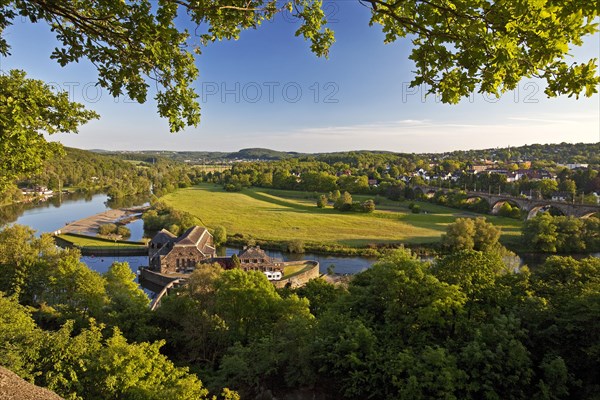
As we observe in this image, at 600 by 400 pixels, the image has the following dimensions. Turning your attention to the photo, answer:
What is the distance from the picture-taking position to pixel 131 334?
48.6ft

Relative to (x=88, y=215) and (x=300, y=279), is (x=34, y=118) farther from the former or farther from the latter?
(x=88, y=215)

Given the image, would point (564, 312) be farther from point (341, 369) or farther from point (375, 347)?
point (341, 369)

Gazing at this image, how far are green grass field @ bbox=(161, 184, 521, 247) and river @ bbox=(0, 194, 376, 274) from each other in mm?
5097

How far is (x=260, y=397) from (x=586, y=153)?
664ft

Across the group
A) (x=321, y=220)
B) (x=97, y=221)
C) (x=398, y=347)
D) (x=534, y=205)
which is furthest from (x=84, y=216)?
(x=534, y=205)

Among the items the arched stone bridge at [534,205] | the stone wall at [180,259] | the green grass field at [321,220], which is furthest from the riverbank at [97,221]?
the arched stone bridge at [534,205]

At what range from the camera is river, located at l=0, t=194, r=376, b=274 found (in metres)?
37.9

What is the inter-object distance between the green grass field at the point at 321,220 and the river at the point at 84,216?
16.7ft

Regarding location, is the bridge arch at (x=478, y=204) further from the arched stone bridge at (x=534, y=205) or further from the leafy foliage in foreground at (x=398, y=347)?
the leafy foliage in foreground at (x=398, y=347)

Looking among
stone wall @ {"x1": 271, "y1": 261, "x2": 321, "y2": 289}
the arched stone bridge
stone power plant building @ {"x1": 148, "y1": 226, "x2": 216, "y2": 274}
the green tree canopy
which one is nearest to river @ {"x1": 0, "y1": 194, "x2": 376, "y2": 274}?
stone wall @ {"x1": 271, "y1": 261, "x2": 321, "y2": 289}

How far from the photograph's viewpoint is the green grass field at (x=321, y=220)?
48.4 m

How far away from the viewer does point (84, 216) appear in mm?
65125

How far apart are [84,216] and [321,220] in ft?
141

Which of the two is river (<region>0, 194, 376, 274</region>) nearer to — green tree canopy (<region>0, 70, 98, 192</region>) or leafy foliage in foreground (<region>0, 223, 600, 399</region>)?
leafy foliage in foreground (<region>0, 223, 600, 399</region>)
